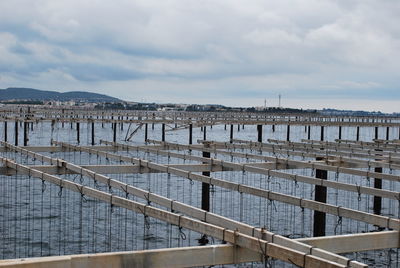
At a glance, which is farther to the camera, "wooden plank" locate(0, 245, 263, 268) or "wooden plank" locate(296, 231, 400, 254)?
"wooden plank" locate(296, 231, 400, 254)

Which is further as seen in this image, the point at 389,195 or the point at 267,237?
the point at 389,195

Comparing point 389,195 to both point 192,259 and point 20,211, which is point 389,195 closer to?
point 192,259

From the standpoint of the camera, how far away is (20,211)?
1282 inches

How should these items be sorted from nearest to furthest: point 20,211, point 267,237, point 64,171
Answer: point 267,237 → point 64,171 → point 20,211

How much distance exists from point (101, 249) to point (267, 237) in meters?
16.0

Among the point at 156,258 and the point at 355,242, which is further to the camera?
the point at 355,242

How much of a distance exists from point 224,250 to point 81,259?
2.59m

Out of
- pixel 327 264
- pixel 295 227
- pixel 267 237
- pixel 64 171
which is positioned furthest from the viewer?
pixel 295 227

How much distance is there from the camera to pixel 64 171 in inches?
901

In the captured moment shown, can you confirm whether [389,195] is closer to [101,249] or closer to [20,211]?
[101,249]

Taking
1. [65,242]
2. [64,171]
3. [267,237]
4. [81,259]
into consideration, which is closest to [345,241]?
[267,237]

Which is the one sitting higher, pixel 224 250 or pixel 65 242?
pixel 224 250

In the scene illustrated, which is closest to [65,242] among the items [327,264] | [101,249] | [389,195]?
[101,249]

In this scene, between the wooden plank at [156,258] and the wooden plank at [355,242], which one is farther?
the wooden plank at [355,242]
